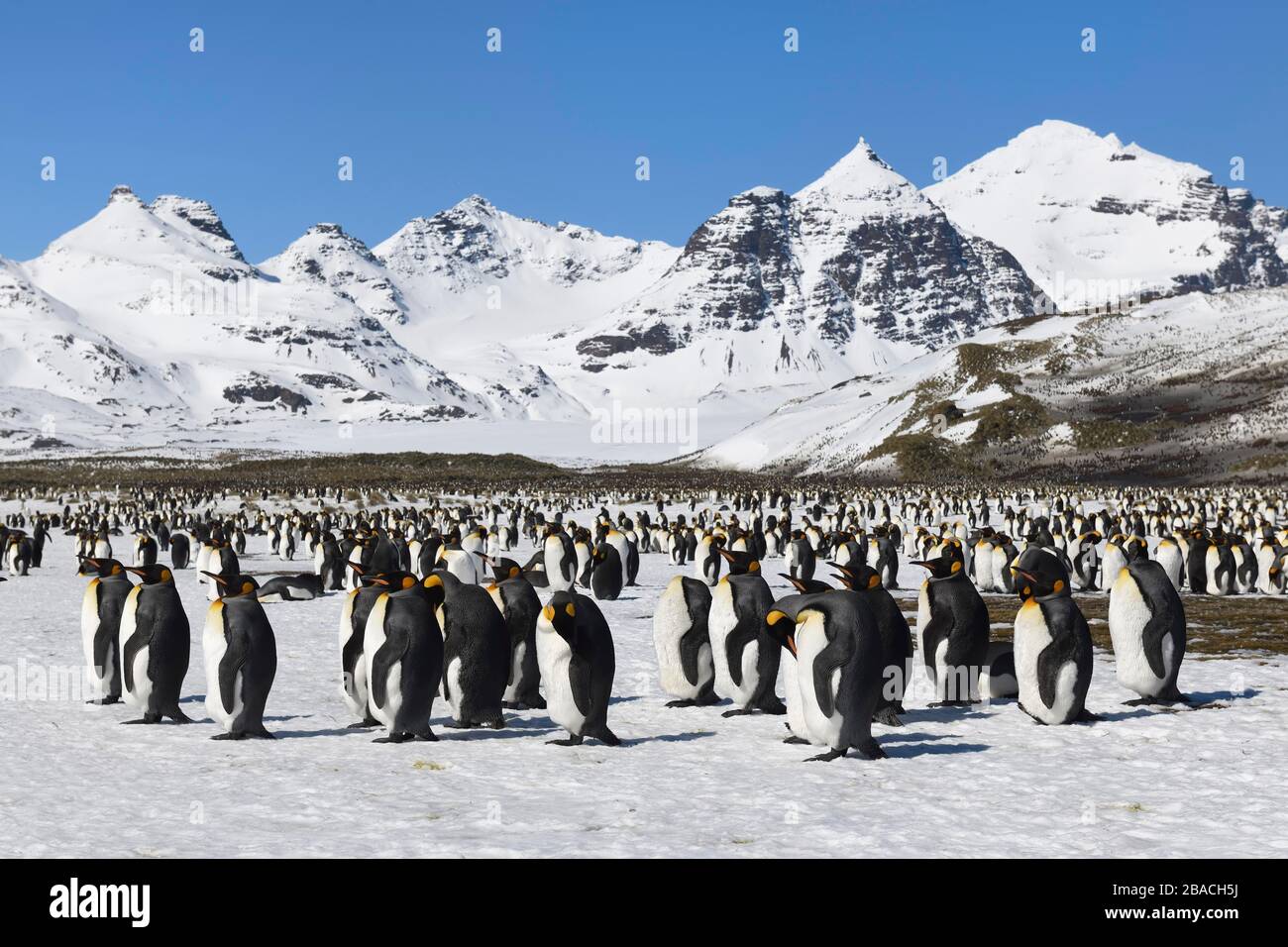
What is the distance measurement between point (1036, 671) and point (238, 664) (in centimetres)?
586

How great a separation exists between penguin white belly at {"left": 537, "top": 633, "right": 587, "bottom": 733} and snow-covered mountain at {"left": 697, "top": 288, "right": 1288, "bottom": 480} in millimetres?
62087

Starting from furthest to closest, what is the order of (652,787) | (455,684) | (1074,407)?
(1074,407), (455,684), (652,787)

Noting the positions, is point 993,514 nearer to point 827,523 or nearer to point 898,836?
point 827,523

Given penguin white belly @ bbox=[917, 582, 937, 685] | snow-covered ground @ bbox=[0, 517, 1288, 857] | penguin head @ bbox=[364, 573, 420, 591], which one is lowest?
snow-covered ground @ bbox=[0, 517, 1288, 857]

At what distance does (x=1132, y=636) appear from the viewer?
30.6 ft

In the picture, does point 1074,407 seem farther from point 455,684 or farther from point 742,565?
point 455,684

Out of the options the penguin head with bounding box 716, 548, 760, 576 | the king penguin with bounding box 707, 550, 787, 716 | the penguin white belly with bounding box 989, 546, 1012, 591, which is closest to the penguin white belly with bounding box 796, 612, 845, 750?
the king penguin with bounding box 707, 550, 787, 716

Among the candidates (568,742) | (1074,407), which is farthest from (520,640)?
(1074,407)

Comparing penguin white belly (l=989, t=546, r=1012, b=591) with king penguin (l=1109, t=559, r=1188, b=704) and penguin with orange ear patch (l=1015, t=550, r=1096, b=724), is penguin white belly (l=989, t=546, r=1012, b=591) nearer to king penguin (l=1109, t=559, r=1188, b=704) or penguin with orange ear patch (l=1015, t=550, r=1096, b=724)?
king penguin (l=1109, t=559, r=1188, b=704)

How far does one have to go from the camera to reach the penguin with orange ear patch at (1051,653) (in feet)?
27.6

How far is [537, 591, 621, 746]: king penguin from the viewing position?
26.3 ft

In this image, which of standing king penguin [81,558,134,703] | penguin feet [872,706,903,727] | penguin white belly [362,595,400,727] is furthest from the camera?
standing king penguin [81,558,134,703]

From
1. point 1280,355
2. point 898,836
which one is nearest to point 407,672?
point 898,836
